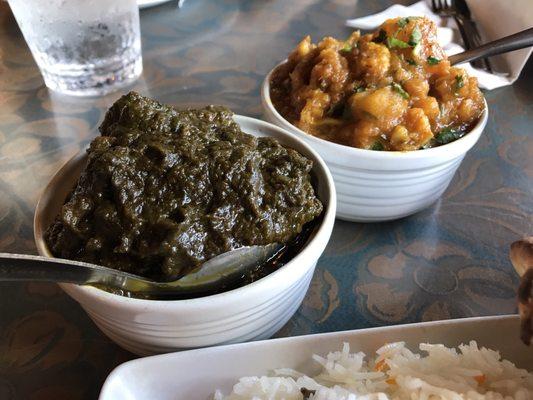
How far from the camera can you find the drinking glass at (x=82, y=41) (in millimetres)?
2043

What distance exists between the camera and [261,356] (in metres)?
1.08

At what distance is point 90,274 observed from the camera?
984 mm

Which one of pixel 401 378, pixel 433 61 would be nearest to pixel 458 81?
pixel 433 61

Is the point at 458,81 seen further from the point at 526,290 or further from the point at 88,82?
the point at 88,82

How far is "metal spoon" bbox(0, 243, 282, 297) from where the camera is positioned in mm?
903

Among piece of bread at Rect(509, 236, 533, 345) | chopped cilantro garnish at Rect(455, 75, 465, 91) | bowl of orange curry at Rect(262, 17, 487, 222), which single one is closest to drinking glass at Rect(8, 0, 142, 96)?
bowl of orange curry at Rect(262, 17, 487, 222)

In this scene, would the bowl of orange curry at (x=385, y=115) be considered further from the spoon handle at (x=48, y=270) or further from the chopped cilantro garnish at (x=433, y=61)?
the spoon handle at (x=48, y=270)

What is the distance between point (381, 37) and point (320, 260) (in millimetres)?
723

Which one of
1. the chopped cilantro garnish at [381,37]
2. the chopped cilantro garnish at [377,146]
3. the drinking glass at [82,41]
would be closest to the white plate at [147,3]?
the drinking glass at [82,41]

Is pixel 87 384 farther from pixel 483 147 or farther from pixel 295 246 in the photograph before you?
pixel 483 147

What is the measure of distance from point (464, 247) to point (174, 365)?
99cm

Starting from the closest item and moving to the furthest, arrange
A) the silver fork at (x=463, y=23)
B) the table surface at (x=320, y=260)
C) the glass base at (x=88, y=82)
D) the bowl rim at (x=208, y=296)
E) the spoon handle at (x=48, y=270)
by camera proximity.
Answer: the spoon handle at (x=48, y=270), the bowl rim at (x=208, y=296), the table surface at (x=320, y=260), the glass base at (x=88, y=82), the silver fork at (x=463, y=23)

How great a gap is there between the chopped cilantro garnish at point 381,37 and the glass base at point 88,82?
1.20 meters

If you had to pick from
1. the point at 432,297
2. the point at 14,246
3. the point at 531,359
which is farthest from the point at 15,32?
the point at 531,359
